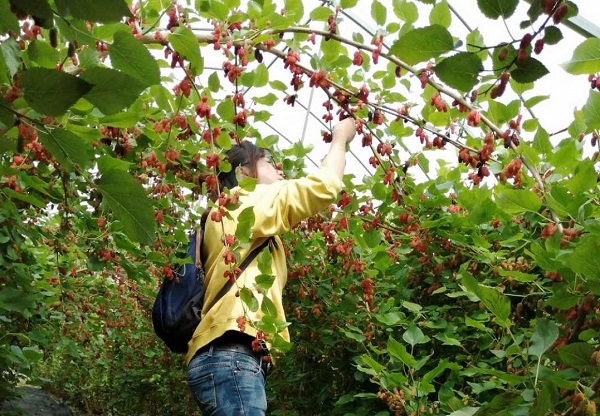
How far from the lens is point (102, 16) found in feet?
1.68

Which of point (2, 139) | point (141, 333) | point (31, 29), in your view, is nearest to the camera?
point (2, 139)

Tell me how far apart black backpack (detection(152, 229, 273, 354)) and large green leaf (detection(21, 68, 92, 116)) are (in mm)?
1324

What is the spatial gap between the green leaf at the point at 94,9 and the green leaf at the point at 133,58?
0.17 metres

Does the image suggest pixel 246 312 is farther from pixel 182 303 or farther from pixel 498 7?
pixel 498 7

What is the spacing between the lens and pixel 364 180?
257 centimetres

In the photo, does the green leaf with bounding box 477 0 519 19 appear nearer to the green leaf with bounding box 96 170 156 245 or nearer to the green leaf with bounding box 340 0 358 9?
the green leaf with bounding box 96 170 156 245

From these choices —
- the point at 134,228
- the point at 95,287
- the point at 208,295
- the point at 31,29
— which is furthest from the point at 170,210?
the point at 95,287

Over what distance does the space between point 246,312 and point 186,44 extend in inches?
29.9

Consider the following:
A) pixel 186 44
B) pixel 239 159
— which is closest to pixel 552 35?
pixel 186 44

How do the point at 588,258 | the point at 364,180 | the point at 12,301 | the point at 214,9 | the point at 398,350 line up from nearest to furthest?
the point at 588,258 < the point at 214,9 < the point at 398,350 < the point at 12,301 < the point at 364,180

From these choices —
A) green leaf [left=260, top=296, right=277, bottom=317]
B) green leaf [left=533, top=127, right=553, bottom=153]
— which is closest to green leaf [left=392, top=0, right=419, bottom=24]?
green leaf [left=533, top=127, right=553, bottom=153]

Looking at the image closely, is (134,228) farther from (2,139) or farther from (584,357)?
(584,357)

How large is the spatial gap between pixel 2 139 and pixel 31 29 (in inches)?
26.1

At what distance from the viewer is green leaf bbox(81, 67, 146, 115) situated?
0.58 m
